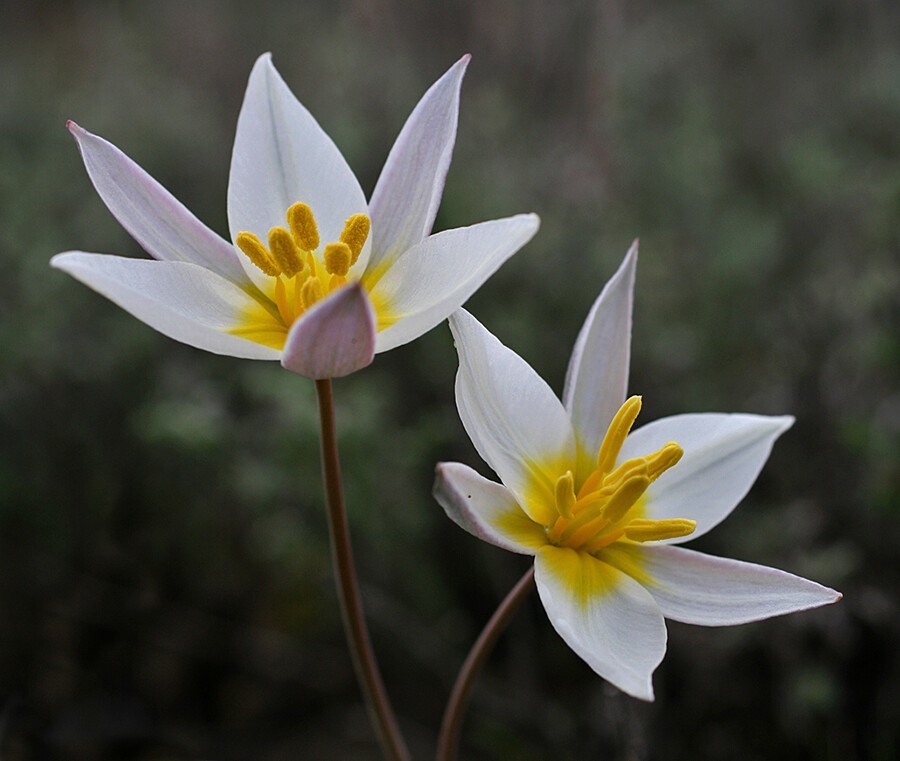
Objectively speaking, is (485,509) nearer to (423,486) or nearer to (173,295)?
(173,295)

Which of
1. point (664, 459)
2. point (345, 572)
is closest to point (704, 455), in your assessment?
point (664, 459)

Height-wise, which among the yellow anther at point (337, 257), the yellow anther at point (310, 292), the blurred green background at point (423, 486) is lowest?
the blurred green background at point (423, 486)

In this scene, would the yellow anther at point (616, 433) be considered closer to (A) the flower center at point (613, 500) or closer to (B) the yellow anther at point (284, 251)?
(A) the flower center at point (613, 500)

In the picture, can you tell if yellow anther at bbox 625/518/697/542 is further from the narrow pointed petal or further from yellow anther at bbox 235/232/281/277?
yellow anther at bbox 235/232/281/277

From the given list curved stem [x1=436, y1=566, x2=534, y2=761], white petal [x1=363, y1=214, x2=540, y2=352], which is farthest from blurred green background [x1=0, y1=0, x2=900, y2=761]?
white petal [x1=363, y1=214, x2=540, y2=352]

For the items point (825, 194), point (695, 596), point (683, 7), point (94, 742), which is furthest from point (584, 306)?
point (683, 7)

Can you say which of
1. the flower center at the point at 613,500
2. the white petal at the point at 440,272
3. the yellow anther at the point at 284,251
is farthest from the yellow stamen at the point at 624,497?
the yellow anther at the point at 284,251

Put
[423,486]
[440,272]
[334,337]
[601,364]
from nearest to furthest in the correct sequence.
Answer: [334,337] → [440,272] → [601,364] → [423,486]
